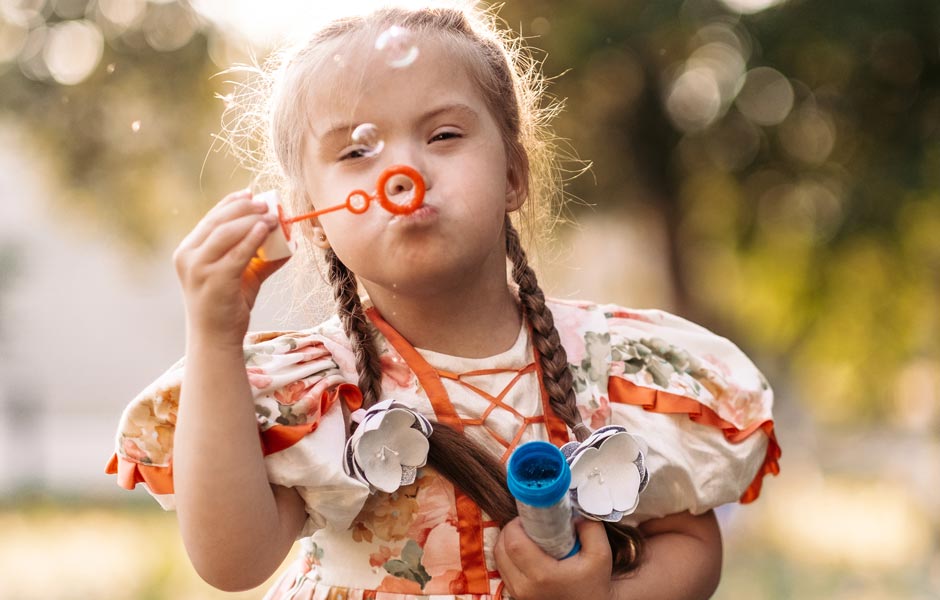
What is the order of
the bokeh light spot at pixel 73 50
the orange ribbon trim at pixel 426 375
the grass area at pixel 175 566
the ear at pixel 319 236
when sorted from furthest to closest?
the bokeh light spot at pixel 73 50, the grass area at pixel 175 566, the ear at pixel 319 236, the orange ribbon trim at pixel 426 375

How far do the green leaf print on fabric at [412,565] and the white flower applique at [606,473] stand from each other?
0.68 feet

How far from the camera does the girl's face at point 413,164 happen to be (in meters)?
1.41

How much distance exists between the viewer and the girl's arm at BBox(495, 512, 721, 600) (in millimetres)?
1439

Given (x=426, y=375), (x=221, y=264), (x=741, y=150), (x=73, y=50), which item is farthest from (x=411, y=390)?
(x=73, y=50)

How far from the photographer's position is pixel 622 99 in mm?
6020

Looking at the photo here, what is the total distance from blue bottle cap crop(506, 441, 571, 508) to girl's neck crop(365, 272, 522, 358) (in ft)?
0.85

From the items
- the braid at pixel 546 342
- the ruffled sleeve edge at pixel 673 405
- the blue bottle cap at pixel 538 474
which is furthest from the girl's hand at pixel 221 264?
the ruffled sleeve edge at pixel 673 405

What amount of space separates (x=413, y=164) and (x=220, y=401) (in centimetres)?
35

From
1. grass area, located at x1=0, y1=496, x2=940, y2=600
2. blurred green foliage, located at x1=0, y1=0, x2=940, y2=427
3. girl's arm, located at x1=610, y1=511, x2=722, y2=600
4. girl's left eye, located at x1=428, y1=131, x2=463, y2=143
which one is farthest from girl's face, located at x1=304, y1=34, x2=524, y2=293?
blurred green foliage, located at x1=0, y1=0, x2=940, y2=427

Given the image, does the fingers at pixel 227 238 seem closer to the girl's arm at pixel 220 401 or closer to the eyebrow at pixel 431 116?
the girl's arm at pixel 220 401

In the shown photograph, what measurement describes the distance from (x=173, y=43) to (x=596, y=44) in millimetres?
2514

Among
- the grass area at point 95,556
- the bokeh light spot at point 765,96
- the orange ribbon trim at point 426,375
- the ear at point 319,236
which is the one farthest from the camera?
the bokeh light spot at point 765,96

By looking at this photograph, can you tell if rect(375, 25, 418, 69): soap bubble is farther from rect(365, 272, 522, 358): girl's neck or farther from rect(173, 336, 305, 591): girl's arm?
rect(173, 336, 305, 591): girl's arm

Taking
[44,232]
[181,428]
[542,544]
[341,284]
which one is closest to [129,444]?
[181,428]
